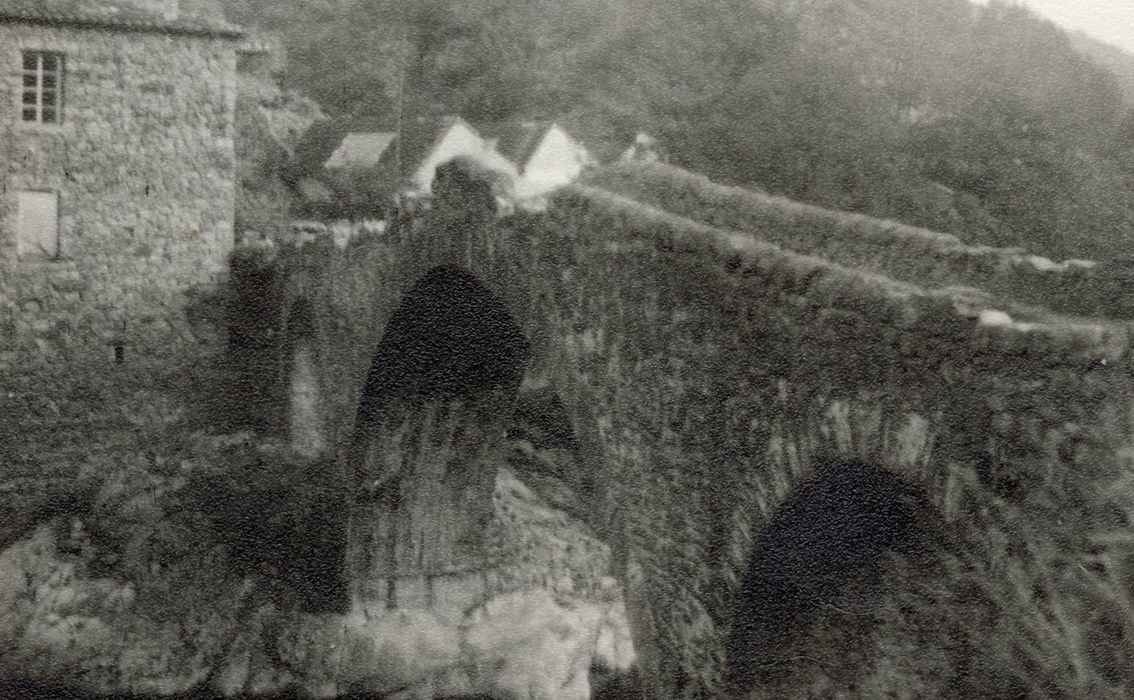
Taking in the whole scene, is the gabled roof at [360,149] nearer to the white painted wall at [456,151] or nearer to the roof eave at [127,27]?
the white painted wall at [456,151]

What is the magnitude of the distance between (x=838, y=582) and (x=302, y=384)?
1293 cm

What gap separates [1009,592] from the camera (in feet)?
12.9

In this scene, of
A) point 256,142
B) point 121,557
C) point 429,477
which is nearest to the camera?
point 429,477

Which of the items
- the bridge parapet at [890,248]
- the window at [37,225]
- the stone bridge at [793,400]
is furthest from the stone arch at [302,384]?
the bridge parapet at [890,248]

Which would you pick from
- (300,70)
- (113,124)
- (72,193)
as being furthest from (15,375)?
(300,70)

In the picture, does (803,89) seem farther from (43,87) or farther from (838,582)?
(838,582)

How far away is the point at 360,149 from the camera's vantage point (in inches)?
1140

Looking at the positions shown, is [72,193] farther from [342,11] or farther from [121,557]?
[342,11]

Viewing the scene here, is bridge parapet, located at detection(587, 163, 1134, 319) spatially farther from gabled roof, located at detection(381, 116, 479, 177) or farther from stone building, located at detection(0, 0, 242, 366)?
gabled roof, located at detection(381, 116, 479, 177)

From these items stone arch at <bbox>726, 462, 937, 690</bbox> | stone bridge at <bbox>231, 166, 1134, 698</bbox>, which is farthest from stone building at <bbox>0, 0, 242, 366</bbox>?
stone arch at <bbox>726, 462, 937, 690</bbox>

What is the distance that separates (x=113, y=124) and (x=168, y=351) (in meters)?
3.79

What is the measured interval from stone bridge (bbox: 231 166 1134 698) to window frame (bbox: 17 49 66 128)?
29.4 feet

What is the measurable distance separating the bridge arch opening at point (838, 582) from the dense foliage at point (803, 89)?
1041 cm

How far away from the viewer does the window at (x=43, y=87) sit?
16.4 m
